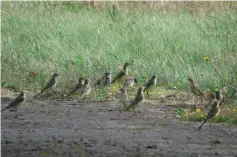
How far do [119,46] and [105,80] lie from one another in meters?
3.20

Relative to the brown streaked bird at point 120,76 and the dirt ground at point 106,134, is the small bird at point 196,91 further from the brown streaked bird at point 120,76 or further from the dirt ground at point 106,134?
the brown streaked bird at point 120,76

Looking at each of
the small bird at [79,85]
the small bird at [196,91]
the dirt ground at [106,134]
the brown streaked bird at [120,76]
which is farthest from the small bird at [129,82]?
the small bird at [196,91]

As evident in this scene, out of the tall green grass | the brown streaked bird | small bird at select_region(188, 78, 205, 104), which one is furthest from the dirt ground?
the tall green grass

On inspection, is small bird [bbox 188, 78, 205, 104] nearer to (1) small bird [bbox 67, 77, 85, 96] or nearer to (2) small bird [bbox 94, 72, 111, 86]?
(2) small bird [bbox 94, 72, 111, 86]

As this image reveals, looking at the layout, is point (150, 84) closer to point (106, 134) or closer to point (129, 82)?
point (129, 82)

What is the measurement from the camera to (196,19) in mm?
21688

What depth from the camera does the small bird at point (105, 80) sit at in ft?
54.2

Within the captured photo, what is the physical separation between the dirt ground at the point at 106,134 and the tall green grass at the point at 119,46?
79.4 inches

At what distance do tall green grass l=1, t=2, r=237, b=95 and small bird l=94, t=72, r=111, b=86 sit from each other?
804 mm

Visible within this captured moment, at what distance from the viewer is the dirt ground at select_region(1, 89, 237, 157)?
9.99 metres

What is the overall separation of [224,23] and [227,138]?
8057 mm

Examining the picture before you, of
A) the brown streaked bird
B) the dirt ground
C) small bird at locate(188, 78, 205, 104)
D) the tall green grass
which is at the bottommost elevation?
the dirt ground

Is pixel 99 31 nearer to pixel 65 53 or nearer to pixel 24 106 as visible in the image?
pixel 65 53

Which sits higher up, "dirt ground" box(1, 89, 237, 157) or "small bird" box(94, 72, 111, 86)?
"small bird" box(94, 72, 111, 86)
